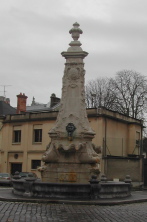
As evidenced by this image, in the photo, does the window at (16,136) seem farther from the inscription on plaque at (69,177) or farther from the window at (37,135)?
the inscription on plaque at (69,177)

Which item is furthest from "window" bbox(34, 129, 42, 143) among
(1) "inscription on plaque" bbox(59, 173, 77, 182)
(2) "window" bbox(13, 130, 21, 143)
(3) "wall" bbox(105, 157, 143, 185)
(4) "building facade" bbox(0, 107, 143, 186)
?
(1) "inscription on plaque" bbox(59, 173, 77, 182)

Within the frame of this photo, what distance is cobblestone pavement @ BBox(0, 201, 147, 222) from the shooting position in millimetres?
12742

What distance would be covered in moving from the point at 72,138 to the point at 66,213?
784 cm

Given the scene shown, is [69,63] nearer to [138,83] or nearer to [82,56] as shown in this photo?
[82,56]

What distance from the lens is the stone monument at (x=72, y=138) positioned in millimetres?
21188

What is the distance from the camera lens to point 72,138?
21625 mm

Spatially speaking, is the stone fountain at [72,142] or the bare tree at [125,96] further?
the bare tree at [125,96]

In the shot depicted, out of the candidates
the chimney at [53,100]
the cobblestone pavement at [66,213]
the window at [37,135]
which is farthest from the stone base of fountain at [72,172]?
the chimney at [53,100]

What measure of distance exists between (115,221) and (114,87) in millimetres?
45337

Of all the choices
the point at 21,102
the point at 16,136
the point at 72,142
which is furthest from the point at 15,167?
the point at 72,142

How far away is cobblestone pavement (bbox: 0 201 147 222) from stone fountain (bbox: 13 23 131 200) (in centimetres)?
316

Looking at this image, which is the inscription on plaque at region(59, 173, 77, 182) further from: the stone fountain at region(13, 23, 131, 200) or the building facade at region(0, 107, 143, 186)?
the building facade at region(0, 107, 143, 186)

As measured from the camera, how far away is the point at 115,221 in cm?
1264

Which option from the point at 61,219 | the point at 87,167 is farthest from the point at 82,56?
the point at 61,219
